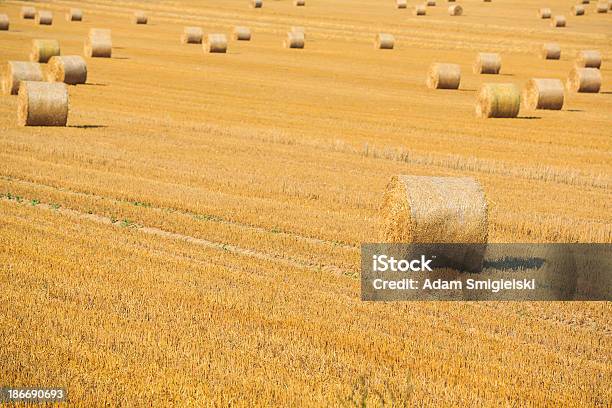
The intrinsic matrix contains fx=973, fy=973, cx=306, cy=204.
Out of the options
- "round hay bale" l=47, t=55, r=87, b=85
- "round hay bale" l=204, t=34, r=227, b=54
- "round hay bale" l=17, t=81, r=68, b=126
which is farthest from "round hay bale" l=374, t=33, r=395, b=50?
"round hay bale" l=17, t=81, r=68, b=126

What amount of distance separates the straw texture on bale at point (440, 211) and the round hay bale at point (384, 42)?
4310 cm

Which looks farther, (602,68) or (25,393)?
(602,68)

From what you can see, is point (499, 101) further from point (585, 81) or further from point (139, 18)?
point (139, 18)

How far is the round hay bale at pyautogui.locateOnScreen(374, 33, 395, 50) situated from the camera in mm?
54250

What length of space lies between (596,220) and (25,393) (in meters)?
11.0

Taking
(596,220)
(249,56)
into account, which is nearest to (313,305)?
(596,220)

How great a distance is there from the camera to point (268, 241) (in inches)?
530

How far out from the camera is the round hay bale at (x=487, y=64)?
140 feet

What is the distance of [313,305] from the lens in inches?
406

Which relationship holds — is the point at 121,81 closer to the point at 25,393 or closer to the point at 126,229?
the point at 126,229

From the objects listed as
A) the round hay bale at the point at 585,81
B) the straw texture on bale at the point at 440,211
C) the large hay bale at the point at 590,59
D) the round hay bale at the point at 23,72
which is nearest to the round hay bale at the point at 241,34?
the large hay bale at the point at 590,59

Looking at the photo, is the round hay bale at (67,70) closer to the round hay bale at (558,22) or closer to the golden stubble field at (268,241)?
the golden stubble field at (268,241)

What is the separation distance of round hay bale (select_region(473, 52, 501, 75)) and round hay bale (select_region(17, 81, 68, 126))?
934 inches

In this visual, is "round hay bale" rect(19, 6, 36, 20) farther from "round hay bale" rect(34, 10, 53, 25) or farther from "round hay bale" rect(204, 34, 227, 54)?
"round hay bale" rect(204, 34, 227, 54)
